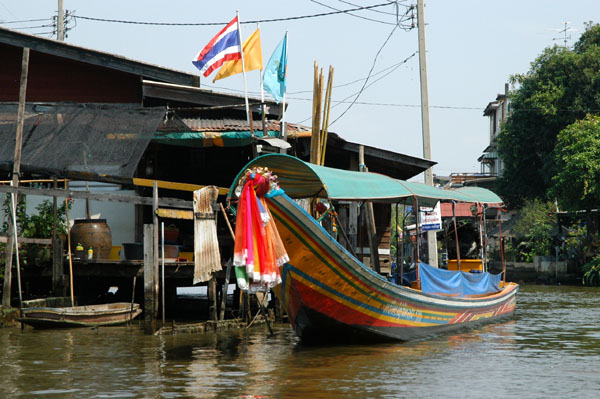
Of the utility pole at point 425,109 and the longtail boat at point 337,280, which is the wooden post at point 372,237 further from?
the utility pole at point 425,109

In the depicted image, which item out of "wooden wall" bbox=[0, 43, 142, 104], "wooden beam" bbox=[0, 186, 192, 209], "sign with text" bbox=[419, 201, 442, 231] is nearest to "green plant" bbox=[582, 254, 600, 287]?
"sign with text" bbox=[419, 201, 442, 231]

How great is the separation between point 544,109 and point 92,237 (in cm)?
3094

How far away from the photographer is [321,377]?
9.68m

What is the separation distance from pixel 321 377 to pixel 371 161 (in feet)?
34.8

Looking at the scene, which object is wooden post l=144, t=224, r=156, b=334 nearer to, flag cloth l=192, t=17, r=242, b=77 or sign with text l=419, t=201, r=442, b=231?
flag cloth l=192, t=17, r=242, b=77

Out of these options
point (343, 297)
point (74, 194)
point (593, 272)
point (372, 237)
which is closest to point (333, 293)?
point (343, 297)

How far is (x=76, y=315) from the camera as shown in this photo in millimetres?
14188

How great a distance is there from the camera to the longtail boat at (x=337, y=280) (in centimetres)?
1156

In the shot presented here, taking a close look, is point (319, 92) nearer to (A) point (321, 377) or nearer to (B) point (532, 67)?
(A) point (321, 377)

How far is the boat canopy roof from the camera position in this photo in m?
11.6

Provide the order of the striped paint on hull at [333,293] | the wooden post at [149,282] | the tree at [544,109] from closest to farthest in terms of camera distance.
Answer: the striped paint on hull at [333,293] < the wooden post at [149,282] < the tree at [544,109]

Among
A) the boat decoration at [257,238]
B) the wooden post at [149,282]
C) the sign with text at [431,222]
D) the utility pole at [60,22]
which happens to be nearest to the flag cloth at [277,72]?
the sign with text at [431,222]

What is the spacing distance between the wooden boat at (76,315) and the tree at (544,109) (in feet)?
93.9

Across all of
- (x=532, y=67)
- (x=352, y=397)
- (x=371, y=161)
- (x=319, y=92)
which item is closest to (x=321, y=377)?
(x=352, y=397)
